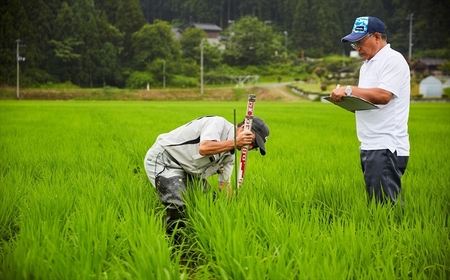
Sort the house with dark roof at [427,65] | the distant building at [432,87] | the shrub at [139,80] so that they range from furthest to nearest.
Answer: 1. the house with dark roof at [427,65]
2. the shrub at [139,80]
3. the distant building at [432,87]

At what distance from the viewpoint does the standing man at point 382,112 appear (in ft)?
9.97

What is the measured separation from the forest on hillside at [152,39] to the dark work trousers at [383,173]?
105 feet

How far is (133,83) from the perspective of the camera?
132 feet

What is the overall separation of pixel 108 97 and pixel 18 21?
9944mm

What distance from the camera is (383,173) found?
10.2 feet

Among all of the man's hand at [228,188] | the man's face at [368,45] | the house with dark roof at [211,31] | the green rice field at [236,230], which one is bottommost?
the green rice field at [236,230]

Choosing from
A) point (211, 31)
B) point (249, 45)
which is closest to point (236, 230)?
point (249, 45)

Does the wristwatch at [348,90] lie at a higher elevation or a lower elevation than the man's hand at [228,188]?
higher

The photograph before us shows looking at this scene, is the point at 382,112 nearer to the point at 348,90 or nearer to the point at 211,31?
the point at 348,90

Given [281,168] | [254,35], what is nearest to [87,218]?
[281,168]

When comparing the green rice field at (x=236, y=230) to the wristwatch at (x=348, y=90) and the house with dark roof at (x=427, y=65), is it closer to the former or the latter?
the wristwatch at (x=348, y=90)

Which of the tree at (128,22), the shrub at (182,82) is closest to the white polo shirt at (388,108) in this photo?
the shrub at (182,82)

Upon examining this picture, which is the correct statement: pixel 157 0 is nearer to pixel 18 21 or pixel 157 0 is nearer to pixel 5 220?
pixel 18 21

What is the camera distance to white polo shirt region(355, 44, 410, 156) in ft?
9.96
